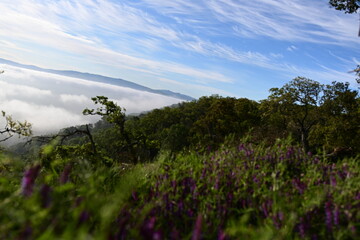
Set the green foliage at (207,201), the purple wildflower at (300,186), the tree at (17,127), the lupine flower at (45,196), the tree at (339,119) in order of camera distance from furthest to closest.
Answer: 1. the tree at (339,119)
2. the tree at (17,127)
3. the purple wildflower at (300,186)
4. the green foliage at (207,201)
5. the lupine flower at (45,196)

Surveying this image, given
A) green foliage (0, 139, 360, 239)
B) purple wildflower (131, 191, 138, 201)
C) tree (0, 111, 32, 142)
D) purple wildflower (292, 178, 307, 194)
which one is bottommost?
tree (0, 111, 32, 142)

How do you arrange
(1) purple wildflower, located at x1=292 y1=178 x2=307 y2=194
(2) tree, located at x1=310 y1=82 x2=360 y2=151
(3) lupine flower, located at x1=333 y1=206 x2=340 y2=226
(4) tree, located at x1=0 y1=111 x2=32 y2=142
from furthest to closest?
1. (2) tree, located at x1=310 y1=82 x2=360 y2=151
2. (4) tree, located at x1=0 y1=111 x2=32 y2=142
3. (1) purple wildflower, located at x1=292 y1=178 x2=307 y2=194
4. (3) lupine flower, located at x1=333 y1=206 x2=340 y2=226

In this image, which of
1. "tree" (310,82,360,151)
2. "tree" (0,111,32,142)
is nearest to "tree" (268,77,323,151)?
"tree" (310,82,360,151)

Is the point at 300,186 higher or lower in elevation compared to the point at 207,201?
higher

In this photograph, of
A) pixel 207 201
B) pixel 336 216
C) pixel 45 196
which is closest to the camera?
pixel 45 196

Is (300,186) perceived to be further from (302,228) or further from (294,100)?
(294,100)

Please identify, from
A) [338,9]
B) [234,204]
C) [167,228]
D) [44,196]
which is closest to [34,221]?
[44,196]

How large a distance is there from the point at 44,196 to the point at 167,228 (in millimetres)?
1062

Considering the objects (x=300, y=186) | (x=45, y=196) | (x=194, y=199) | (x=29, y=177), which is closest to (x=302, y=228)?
(x=300, y=186)

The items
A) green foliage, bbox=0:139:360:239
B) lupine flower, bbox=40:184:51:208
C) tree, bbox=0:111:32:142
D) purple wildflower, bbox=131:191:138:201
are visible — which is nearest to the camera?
lupine flower, bbox=40:184:51:208

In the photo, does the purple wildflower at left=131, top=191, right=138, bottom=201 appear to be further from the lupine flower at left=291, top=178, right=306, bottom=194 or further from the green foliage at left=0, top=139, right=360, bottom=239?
the lupine flower at left=291, top=178, right=306, bottom=194

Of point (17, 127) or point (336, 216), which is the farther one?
point (17, 127)

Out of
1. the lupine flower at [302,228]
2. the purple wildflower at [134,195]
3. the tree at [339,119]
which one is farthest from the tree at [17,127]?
the tree at [339,119]

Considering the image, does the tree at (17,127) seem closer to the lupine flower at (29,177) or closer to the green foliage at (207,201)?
the green foliage at (207,201)
